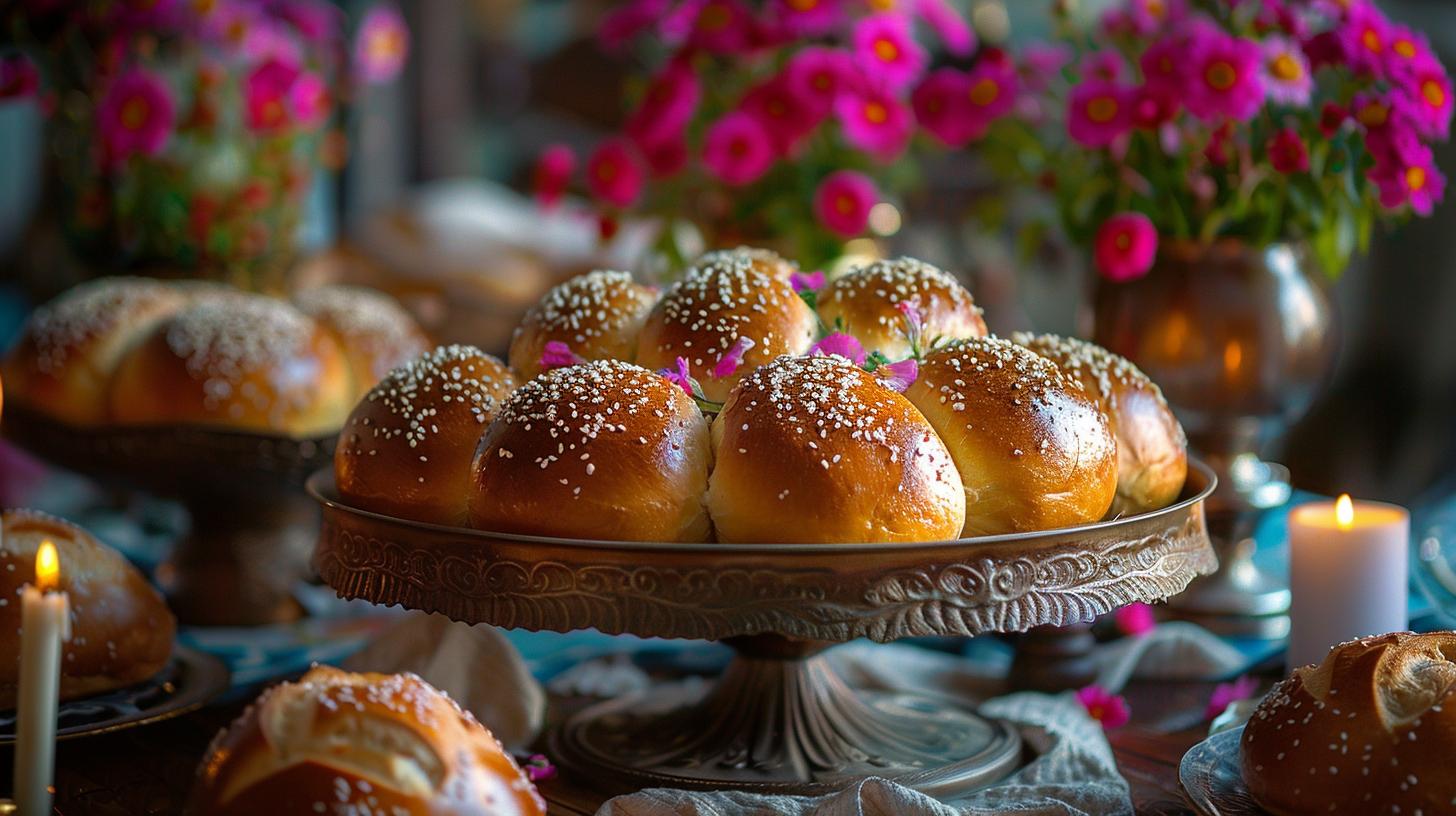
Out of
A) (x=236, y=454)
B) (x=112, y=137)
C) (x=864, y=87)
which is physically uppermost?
(x=864, y=87)

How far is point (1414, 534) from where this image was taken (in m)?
1.59

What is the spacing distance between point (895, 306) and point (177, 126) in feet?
4.49

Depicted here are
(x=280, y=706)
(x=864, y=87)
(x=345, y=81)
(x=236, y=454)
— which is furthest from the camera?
(x=345, y=81)

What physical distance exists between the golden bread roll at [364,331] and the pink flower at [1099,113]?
2.58ft

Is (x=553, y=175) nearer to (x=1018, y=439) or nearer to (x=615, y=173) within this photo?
(x=615, y=173)

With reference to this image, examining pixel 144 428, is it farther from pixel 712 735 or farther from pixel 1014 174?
pixel 1014 174

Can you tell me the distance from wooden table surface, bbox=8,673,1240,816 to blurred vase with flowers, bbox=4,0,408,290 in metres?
0.99

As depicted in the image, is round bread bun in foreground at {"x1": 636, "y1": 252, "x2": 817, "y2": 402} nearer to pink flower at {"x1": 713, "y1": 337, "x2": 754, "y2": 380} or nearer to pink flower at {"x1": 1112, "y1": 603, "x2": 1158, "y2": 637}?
pink flower at {"x1": 713, "y1": 337, "x2": 754, "y2": 380}

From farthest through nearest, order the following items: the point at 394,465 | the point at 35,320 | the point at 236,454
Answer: the point at 35,320
the point at 236,454
the point at 394,465

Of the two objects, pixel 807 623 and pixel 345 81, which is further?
pixel 345 81

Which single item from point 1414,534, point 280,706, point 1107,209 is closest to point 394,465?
point 280,706

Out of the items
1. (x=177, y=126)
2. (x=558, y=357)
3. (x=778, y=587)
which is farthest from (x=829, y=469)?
(x=177, y=126)

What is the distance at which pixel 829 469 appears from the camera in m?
0.96

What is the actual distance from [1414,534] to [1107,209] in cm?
48
